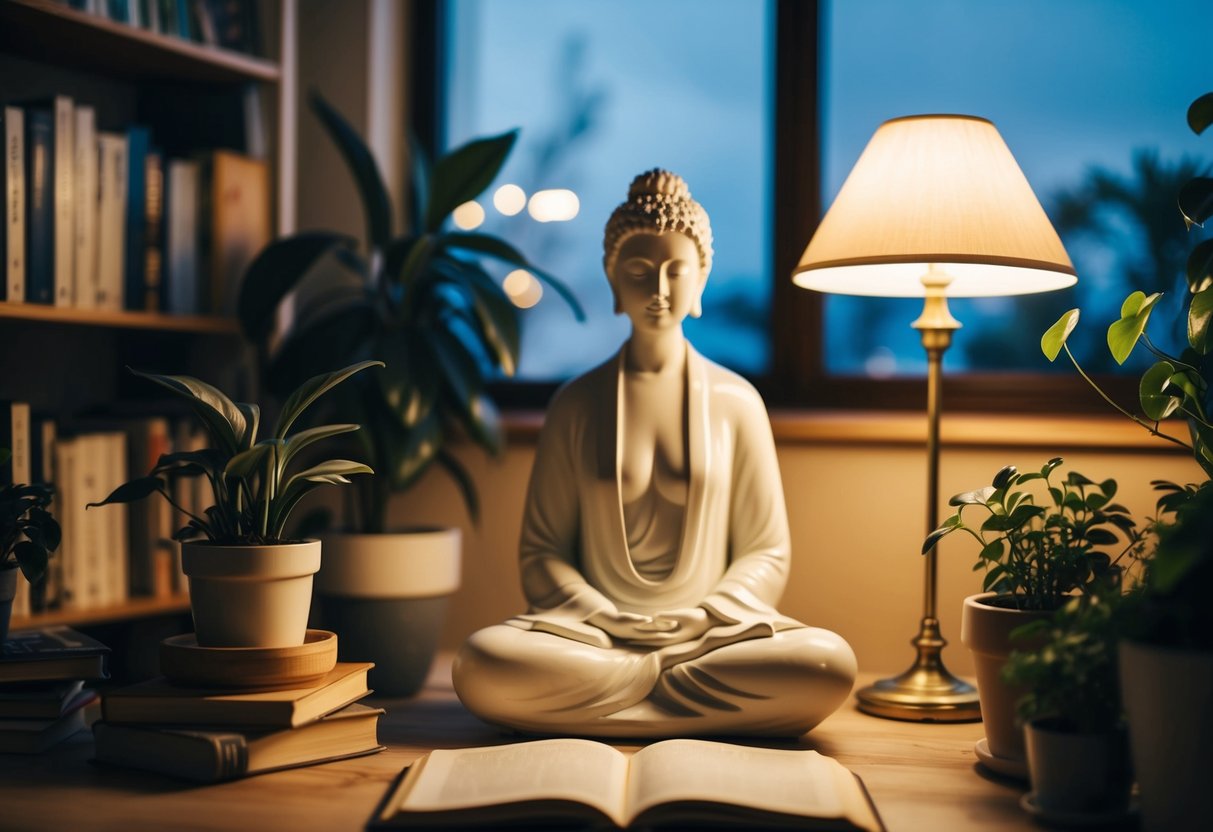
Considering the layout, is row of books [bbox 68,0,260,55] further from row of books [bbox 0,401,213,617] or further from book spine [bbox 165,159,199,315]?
row of books [bbox 0,401,213,617]

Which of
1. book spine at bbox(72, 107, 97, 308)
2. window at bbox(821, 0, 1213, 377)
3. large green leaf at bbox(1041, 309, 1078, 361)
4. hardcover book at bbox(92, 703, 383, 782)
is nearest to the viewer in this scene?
hardcover book at bbox(92, 703, 383, 782)

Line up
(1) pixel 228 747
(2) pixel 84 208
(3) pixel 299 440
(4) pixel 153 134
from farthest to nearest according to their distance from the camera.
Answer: (4) pixel 153 134 < (2) pixel 84 208 < (3) pixel 299 440 < (1) pixel 228 747

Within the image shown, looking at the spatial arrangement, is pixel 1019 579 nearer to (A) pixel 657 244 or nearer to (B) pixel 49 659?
(A) pixel 657 244

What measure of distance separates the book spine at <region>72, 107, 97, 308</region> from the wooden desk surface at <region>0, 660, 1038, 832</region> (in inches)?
32.4

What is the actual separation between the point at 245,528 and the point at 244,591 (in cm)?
10

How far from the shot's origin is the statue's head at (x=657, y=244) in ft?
6.11

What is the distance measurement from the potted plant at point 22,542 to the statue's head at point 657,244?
0.96 m

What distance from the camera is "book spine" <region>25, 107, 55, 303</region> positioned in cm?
199

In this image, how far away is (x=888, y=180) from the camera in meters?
1.81

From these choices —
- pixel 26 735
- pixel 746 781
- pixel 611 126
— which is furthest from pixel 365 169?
pixel 746 781

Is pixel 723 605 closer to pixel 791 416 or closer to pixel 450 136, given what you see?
pixel 791 416

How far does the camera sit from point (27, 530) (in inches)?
64.5

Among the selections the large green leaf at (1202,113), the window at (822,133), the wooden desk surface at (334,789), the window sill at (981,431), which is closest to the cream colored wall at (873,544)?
the window sill at (981,431)

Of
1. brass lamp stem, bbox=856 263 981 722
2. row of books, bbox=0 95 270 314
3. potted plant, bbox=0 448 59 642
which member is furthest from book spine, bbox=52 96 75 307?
brass lamp stem, bbox=856 263 981 722
